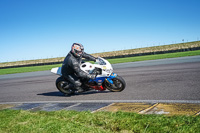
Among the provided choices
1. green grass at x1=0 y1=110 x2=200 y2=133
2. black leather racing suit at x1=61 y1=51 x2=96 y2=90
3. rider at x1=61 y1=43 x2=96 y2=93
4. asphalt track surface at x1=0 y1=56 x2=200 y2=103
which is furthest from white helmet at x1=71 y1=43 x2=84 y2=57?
green grass at x1=0 y1=110 x2=200 y2=133

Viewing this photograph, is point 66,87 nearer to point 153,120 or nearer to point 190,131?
point 153,120

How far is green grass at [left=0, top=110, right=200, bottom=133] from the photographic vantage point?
3.25 m

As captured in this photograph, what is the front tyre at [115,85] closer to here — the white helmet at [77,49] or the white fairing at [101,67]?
the white fairing at [101,67]

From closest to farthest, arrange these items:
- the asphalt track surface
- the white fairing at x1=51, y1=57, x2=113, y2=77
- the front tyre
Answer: the asphalt track surface < the white fairing at x1=51, y1=57, x2=113, y2=77 < the front tyre

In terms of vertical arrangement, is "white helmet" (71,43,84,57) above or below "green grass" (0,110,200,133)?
above

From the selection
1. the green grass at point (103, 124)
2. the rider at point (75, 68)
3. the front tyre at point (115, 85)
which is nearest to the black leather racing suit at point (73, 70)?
the rider at point (75, 68)

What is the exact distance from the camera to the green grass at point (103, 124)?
3252 mm

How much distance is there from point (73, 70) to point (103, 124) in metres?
3.81

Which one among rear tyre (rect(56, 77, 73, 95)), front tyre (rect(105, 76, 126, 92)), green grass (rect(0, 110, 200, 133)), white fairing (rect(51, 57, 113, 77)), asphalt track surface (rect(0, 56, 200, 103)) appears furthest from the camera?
rear tyre (rect(56, 77, 73, 95))

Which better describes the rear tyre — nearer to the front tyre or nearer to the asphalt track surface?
the asphalt track surface

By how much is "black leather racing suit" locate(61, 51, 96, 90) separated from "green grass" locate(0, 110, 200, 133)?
2699mm

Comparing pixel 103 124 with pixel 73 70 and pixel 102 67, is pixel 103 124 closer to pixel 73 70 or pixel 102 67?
pixel 102 67

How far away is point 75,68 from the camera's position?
6.95 meters

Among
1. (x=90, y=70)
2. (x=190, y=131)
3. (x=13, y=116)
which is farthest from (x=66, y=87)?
(x=190, y=131)
